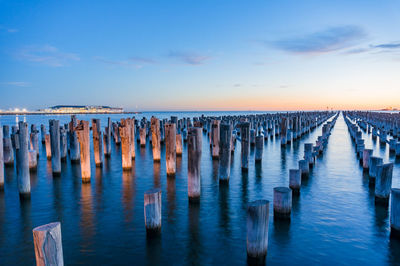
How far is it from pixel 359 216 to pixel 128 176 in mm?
8778

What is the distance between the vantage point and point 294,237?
6445 millimetres

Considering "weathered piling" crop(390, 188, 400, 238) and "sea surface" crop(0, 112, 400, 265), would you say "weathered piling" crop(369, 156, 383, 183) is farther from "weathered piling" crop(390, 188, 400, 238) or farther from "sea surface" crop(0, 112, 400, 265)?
"weathered piling" crop(390, 188, 400, 238)

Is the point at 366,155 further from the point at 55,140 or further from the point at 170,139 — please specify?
the point at 55,140

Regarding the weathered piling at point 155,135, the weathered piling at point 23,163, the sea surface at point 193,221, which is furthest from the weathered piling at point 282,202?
the weathered piling at point 155,135

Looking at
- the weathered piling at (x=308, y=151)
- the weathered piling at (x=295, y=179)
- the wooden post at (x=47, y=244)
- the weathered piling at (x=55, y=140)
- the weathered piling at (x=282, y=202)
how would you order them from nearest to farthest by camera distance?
the wooden post at (x=47, y=244) → the weathered piling at (x=282, y=202) → the weathered piling at (x=295, y=179) → the weathered piling at (x=55, y=140) → the weathered piling at (x=308, y=151)

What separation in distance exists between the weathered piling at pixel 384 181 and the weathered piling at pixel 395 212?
1.68 metres

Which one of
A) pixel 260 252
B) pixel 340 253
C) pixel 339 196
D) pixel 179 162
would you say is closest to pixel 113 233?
pixel 260 252

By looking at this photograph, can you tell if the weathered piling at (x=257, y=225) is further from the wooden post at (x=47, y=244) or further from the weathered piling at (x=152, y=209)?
the wooden post at (x=47, y=244)

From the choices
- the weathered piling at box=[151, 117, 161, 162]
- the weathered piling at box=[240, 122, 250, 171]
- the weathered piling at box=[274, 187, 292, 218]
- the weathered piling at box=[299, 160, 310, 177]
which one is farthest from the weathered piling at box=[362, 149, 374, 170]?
the weathered piling at box=[151, 117, 161, 162]

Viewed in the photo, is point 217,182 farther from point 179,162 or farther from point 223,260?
point 223,260

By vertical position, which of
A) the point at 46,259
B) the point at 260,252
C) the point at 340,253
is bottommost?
the point at 340,253

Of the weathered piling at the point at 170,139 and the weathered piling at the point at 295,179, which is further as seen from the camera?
the weathered piling at the point at 170,139

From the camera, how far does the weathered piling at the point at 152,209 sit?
5672 millimetres

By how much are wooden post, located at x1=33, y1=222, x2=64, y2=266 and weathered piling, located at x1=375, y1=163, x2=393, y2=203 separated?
25.4ft
